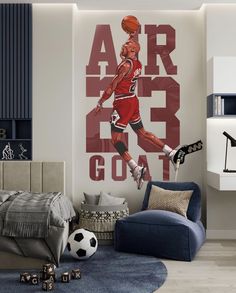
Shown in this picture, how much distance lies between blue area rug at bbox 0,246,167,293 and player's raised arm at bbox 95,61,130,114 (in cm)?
194

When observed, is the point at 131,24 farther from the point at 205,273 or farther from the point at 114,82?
the point at 205,273

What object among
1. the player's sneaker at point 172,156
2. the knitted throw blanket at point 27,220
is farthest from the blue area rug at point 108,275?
the player's sneaker at point 172,156

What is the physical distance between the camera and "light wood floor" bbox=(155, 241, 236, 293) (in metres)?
3.46

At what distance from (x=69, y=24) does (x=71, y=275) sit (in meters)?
3.11

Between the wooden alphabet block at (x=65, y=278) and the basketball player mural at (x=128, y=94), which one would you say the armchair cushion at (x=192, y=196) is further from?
the wooden alphabet block at (x=65, y=278)

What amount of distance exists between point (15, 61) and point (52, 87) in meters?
0.54

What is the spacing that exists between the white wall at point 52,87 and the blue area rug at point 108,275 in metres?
1.47

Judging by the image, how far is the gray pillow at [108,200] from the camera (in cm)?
512

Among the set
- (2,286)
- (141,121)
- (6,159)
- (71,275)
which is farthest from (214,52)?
(2,286)

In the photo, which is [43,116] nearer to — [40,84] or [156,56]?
[40,84]

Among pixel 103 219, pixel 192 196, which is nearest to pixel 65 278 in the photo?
pixel 103 219

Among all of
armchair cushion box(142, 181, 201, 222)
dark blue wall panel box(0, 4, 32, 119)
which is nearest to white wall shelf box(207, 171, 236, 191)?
armchair cushion box(142, 181, 201, 222)

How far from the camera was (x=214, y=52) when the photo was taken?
17.7ft

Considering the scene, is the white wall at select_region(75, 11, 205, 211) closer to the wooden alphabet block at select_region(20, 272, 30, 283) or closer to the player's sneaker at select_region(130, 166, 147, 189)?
the player's sneaker at select_region(130, 166, 147, 189)
